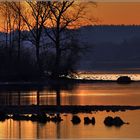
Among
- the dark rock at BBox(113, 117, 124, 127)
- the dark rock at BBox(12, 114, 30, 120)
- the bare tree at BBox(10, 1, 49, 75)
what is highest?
the bare tree at BBox(10, 1, 49, 75)

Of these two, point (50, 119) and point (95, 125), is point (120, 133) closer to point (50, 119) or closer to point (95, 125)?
point (95, 125)

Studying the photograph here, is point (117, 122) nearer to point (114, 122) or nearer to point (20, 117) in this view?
point (114, 122)

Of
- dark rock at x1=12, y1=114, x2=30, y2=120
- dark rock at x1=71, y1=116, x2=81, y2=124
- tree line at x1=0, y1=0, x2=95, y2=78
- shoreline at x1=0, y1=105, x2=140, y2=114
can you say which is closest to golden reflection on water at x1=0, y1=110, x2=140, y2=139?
dark rock at x1=71, y1=116, x2=81, y2=124

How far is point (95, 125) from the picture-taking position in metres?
18.6

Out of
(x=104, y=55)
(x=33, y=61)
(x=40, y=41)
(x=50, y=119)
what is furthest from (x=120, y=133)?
(x=104, y=55)

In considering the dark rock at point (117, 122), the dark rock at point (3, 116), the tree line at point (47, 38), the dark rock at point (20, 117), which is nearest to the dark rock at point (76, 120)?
the dark rock at point (117, 122)

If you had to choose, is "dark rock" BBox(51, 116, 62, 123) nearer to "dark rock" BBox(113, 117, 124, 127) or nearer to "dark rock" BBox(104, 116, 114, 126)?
"dark rock" BBox(104, 116, 114, 126)

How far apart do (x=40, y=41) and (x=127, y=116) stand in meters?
22.9

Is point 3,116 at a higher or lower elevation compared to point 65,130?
higher

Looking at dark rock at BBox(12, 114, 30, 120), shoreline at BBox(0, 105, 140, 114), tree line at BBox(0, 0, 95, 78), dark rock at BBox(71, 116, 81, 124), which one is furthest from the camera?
tree line at BBox(0, 0, 95, 78)

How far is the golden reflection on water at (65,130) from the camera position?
17391 mm

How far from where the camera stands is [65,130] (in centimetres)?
1800

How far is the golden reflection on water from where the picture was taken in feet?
57.1

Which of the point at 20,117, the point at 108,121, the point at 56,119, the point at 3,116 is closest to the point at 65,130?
the point at 108,121
